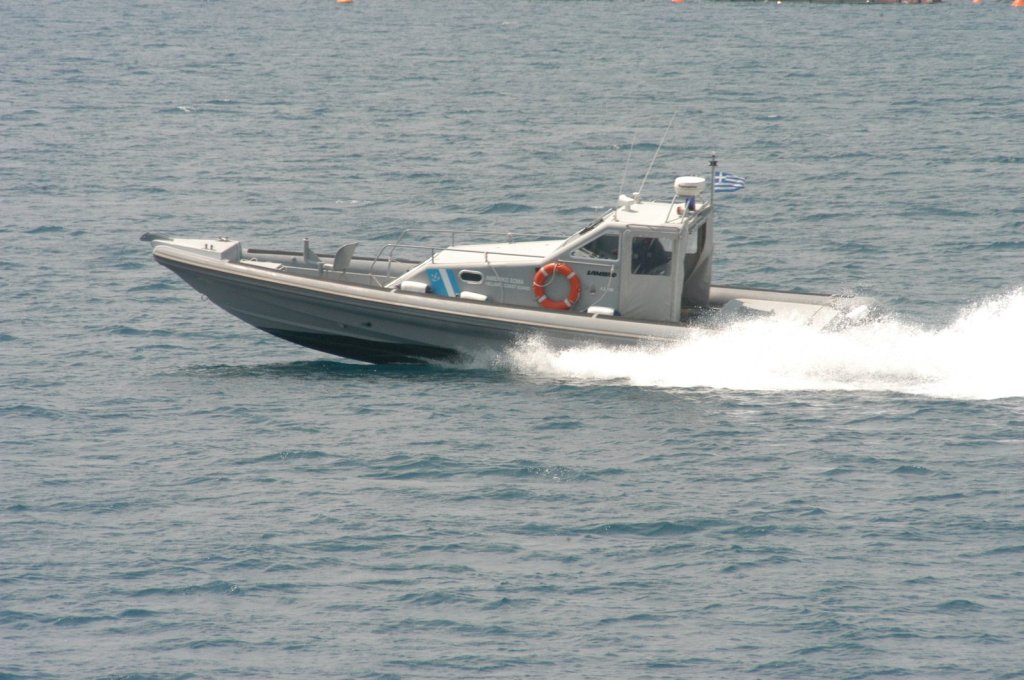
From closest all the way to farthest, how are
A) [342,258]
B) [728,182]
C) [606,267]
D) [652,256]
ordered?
[652,256], [606,267], [728,182], [342,258]

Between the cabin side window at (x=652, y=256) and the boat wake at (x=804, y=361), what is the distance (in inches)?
45.2

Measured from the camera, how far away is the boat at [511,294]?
21250 mm

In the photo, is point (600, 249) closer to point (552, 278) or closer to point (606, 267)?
point (606, 267)

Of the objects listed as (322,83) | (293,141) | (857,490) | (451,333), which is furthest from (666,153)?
(857,490)

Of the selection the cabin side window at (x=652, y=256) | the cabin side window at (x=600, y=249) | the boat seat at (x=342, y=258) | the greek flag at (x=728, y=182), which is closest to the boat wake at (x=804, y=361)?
the cabin side window at (x=652, y=256)

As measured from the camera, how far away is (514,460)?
1902cm

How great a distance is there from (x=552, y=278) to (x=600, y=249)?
869mm

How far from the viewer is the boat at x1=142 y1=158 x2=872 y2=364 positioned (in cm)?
2125

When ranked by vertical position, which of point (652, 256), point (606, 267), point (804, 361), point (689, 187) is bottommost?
point (804, 361)

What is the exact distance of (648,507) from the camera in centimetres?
1756

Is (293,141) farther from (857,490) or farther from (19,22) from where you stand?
(19,22)

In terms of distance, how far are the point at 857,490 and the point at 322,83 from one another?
45893 millimetres

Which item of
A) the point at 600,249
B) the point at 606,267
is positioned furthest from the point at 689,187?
the point at 606,267

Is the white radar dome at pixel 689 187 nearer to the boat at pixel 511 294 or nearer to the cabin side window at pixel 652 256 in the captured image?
the boat at pixel 511 294
